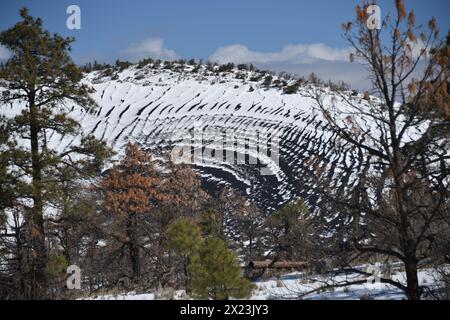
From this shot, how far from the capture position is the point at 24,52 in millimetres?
14000

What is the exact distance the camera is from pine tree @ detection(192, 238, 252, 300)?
8078 millimetres

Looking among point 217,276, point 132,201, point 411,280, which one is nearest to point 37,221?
point 217,276

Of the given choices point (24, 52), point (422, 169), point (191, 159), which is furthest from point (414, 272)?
point (191, 159)

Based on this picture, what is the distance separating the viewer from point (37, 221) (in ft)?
43.1

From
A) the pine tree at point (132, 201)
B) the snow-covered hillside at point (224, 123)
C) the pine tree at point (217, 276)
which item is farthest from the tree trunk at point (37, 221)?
the snow-covered hillside at point (224, 123)

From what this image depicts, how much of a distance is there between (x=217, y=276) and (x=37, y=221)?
689 cm

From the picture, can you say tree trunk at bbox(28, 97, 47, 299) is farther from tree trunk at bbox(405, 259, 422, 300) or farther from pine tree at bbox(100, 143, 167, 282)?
tree trunk at bbox(405, 259, 422, 300)

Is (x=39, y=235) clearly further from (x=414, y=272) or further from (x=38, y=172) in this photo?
(x=414, y=272)

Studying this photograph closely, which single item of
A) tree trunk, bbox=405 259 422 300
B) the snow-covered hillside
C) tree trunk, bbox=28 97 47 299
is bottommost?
tree trunk, bbox=405 259 422 300

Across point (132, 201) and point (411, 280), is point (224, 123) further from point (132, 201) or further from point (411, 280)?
point (411, 280)

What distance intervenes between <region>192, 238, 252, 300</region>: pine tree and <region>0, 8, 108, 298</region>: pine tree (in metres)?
6.12

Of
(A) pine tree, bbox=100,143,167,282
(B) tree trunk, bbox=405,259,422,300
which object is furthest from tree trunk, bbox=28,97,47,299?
(B) tree trunk, bbox=405,259,422,300

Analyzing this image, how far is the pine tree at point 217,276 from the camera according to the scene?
26.5ft

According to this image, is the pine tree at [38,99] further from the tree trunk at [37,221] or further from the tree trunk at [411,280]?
the tree trunk at [411,280]
